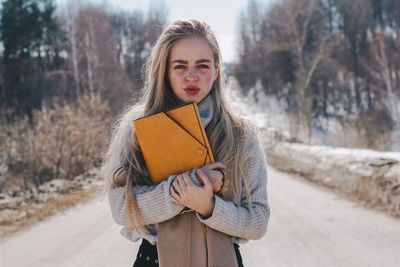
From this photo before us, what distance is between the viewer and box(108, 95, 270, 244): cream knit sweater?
4.89 feet

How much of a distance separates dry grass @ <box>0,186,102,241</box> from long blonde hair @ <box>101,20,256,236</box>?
13.4 ft

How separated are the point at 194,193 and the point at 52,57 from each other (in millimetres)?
32279

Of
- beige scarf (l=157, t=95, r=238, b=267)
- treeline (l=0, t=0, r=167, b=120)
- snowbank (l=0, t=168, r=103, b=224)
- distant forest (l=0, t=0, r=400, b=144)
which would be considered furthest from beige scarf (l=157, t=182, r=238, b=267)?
treeline (l=0, t=0, r=167, b=120)

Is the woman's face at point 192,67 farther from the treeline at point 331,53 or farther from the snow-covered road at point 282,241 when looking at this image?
the treeline at point 331,53

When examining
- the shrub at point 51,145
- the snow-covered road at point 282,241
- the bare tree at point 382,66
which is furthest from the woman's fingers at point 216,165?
the bare tree at point 382,66

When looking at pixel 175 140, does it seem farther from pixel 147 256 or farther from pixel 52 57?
pixel 52 57

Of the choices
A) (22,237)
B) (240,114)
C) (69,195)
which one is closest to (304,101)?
(69,195)

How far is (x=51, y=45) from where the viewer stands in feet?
104

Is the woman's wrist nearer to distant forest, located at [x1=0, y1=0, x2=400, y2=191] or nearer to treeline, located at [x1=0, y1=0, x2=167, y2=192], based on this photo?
distant forest, located at [x1=0, y1=0, x2=400, y2=191]

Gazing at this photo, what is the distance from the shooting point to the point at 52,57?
104 feet

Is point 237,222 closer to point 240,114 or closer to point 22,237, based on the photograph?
point 240,114

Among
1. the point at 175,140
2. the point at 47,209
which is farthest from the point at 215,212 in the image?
the point at 47,209

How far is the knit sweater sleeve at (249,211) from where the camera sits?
4.85ft

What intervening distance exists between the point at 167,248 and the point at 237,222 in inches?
9.5
